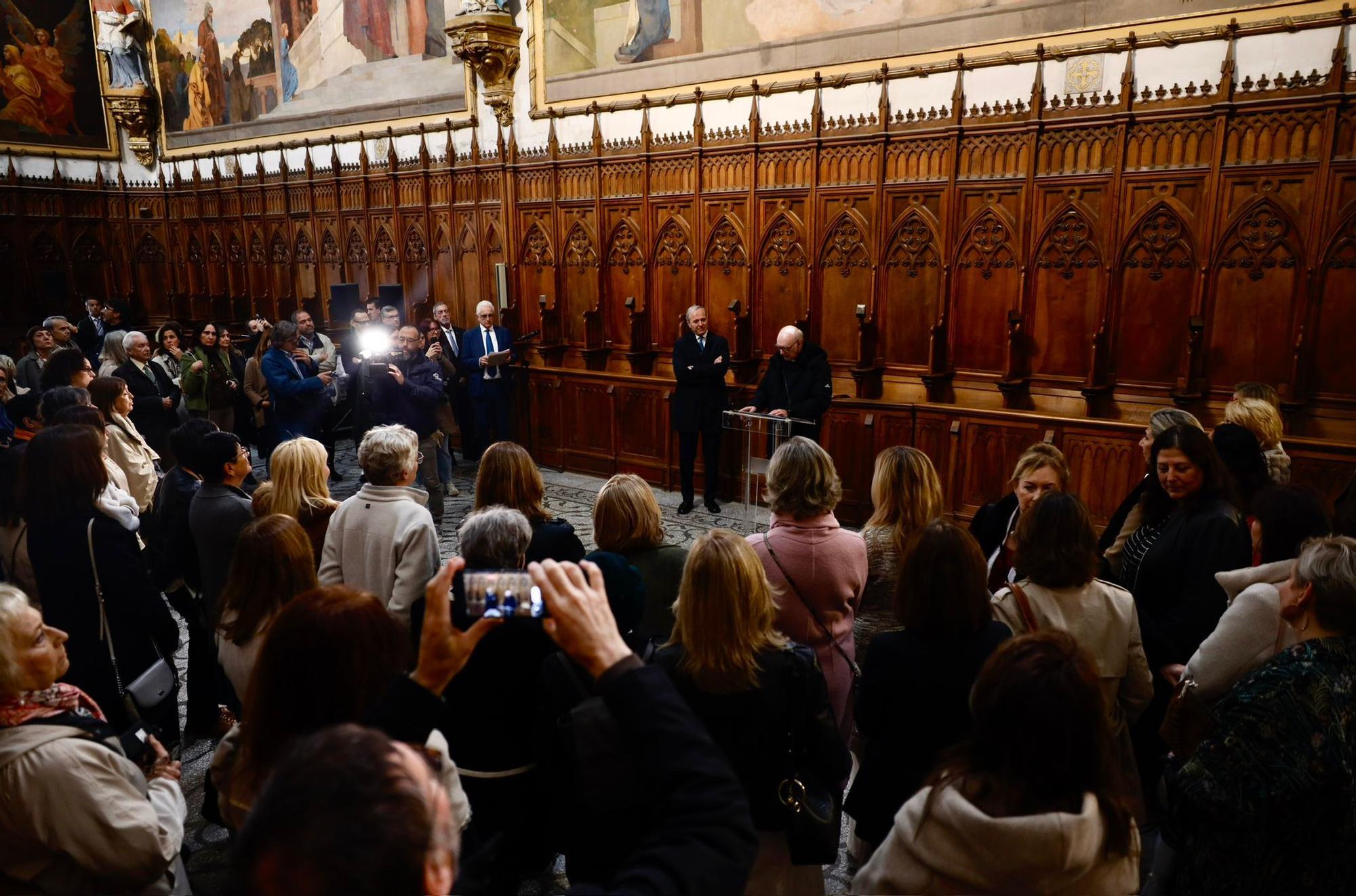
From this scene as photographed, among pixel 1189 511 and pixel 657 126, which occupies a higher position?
pixel 657 126

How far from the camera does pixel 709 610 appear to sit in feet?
6.64

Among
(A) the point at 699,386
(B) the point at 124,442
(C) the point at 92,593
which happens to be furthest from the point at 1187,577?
(B) the point at 124,442

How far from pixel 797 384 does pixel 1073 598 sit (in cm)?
474

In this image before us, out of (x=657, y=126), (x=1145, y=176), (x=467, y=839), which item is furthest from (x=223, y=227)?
(x=467, y=839)

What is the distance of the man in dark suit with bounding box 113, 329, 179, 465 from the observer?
6.52 meters

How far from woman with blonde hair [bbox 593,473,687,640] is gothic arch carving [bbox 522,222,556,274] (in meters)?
7.38

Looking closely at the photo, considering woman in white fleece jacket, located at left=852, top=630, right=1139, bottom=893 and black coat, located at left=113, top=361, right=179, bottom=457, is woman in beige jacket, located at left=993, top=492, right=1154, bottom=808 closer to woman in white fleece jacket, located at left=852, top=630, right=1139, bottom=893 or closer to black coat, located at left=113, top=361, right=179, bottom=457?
woman in white fleece jacket, located at left=852, top=630, right=1139, bottom=893

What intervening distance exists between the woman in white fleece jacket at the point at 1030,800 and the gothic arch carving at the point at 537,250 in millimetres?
8850

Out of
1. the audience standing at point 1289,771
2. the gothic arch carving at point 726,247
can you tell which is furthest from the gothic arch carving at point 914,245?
the audience standing at point 1289,771

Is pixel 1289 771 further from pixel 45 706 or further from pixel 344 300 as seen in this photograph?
pixel 344 300

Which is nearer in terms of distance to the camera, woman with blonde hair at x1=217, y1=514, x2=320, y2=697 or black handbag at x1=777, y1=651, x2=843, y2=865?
black handbag at x1=777, y1=651, x2=843, y2=865

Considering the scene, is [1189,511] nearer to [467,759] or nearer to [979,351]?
[467,759]

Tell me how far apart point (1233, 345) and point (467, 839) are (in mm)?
6457

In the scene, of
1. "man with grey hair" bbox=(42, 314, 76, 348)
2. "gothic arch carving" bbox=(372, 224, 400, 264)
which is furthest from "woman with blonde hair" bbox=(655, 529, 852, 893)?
"gothic arch carving" bbox=(372, 224, 400, 264)
